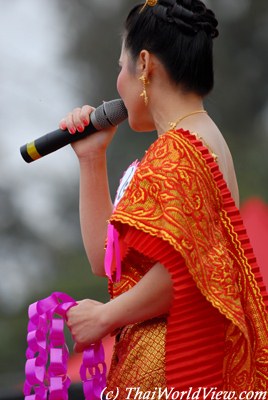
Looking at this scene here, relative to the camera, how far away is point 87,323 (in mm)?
1932

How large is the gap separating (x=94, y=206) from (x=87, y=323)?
422 millimetres

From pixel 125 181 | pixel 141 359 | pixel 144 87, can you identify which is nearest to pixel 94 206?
pixel 125 181

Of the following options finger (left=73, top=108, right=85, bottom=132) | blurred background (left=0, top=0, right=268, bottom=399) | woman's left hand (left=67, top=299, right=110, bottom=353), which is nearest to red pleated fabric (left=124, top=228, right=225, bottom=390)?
woman's left hand (left=67, top=299, right=110, bottom=353)

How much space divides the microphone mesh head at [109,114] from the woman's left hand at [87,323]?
0.43 m

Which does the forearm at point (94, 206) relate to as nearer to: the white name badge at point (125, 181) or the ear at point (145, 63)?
the white name badge at point (125, 181)

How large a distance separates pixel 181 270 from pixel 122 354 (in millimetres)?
260

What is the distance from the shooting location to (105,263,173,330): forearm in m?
1.87

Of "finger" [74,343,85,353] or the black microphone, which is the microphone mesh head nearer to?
the black microphone

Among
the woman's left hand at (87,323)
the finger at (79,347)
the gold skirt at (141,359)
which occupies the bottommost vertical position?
the gold skirt at (141,359)

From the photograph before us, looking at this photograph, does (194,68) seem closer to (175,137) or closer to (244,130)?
(175,137)

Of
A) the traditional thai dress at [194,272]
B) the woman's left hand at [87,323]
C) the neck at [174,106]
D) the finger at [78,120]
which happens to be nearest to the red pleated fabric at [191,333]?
the traditional thai dress at [194,272]

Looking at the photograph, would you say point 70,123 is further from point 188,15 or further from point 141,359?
point 141,359

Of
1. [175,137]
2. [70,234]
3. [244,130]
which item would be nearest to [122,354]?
[175,137]

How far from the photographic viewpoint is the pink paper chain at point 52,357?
1.96 meters
